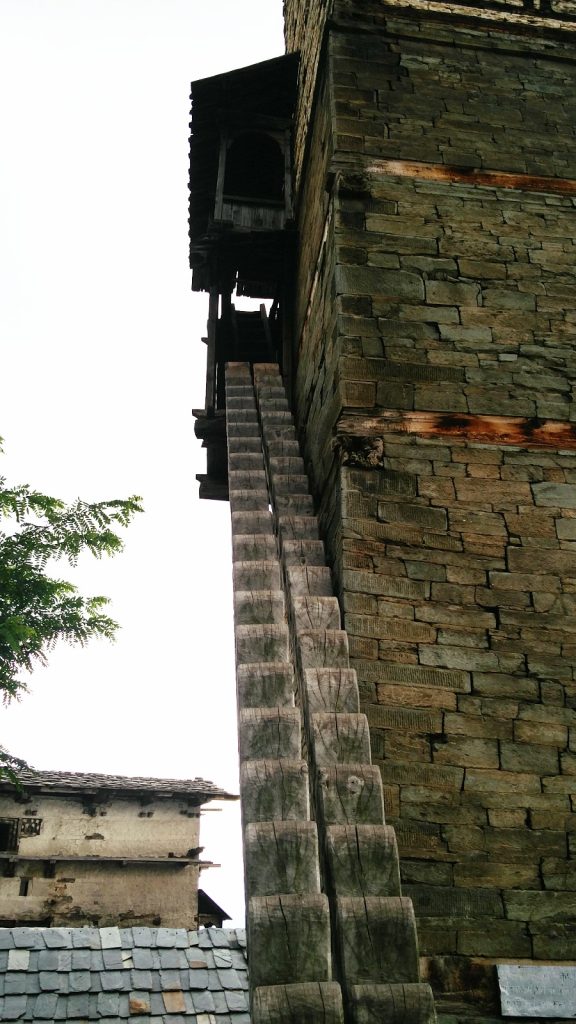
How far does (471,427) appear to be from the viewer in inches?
201

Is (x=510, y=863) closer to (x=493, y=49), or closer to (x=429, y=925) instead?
(x=429, y=925)

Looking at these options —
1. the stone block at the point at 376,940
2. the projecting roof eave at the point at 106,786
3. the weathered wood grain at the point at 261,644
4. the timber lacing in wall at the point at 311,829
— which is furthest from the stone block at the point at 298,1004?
the projecting roof eave at the point at 106,786

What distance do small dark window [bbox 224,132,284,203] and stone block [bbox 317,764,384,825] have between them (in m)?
7.60

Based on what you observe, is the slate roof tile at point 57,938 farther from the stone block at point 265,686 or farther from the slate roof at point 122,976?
the stone block at point 265,686

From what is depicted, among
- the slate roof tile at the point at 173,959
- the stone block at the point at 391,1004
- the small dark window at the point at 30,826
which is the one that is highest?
the small dark window at the point at 30,826

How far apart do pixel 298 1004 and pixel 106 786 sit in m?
11.9

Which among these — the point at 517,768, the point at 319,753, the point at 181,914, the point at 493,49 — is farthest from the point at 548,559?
the point at 181,914

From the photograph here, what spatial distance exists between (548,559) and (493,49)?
456cm

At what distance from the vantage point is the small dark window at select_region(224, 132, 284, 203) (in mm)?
9570

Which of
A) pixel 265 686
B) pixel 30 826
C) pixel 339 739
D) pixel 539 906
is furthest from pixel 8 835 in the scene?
pixel 339 739

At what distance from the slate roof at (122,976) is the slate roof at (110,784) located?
23.4ft

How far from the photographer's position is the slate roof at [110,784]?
13.3 meters

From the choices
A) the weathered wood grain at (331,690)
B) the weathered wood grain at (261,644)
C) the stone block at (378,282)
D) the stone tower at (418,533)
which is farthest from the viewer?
the stone block at (378,282)

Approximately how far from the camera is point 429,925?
3.74 meters
